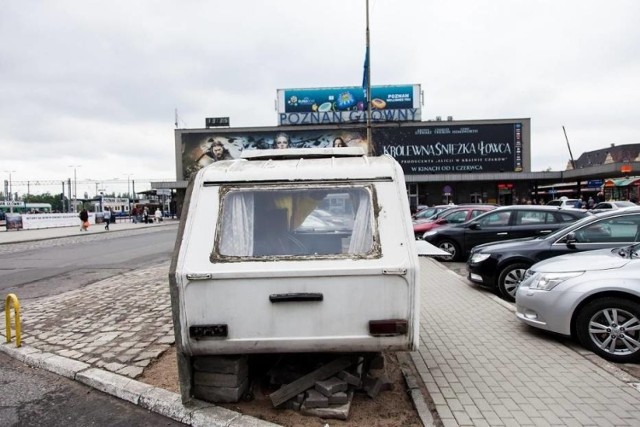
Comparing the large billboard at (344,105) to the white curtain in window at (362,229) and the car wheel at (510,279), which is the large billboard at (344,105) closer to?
the car wheel at (510,279)

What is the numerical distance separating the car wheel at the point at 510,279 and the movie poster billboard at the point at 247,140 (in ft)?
141

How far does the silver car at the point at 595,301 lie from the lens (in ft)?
15.9

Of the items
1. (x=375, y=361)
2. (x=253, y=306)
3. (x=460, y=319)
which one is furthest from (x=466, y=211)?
(x=253, y=306)

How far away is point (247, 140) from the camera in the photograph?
5119cm

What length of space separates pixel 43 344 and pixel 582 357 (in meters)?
6.28

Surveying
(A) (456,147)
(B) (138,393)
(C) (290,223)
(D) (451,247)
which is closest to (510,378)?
A: (C) (290,223)

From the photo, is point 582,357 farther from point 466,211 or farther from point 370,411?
point 466,211

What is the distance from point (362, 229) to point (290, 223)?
69cm

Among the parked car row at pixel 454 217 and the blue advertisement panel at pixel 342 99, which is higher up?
the blue advertisement panel at pixel 342 99

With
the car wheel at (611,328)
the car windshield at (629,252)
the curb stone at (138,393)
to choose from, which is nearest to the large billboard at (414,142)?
the car windshield at (629,252)

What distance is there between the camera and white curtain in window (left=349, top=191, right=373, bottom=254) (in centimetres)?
360

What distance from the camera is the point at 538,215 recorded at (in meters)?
10.9

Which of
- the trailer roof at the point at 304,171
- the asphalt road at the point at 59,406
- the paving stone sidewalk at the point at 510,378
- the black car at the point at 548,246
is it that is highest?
the trailer roof at the point at 304,171

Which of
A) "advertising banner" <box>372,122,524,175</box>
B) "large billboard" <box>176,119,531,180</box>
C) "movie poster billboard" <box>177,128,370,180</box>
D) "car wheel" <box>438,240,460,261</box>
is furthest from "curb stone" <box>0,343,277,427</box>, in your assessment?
"movie poster billboard" <box>177,128,370,180</box>
